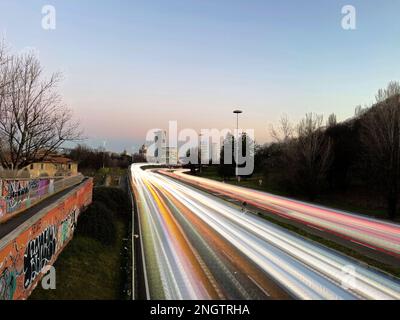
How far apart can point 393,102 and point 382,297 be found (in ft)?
88.8

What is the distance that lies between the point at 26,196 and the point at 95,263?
4.37 meters

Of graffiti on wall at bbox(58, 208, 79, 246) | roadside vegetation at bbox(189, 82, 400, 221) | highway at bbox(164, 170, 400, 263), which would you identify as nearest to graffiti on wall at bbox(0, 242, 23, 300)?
graffiti on wall at bbox(58, 208, 79, 246)

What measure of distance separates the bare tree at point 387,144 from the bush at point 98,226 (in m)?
24.0

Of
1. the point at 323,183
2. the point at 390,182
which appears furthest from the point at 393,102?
the point at 323,183

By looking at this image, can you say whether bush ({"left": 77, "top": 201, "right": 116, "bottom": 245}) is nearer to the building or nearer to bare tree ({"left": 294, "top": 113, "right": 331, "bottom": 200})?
the building

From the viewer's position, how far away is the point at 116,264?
17188 millimetres

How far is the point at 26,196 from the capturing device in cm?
1466

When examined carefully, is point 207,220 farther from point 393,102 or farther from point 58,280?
point 393,102

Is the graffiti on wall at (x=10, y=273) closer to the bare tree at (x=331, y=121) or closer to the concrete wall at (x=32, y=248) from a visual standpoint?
the concrete wall at (x=32, y=248)

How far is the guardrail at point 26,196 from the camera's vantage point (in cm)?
1246

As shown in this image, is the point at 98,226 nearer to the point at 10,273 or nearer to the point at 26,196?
the point at 26,196

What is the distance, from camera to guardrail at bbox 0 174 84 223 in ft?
40.9

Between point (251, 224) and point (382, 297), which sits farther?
point (251, 224)

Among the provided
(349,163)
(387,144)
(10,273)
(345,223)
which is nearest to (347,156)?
(349,163)
